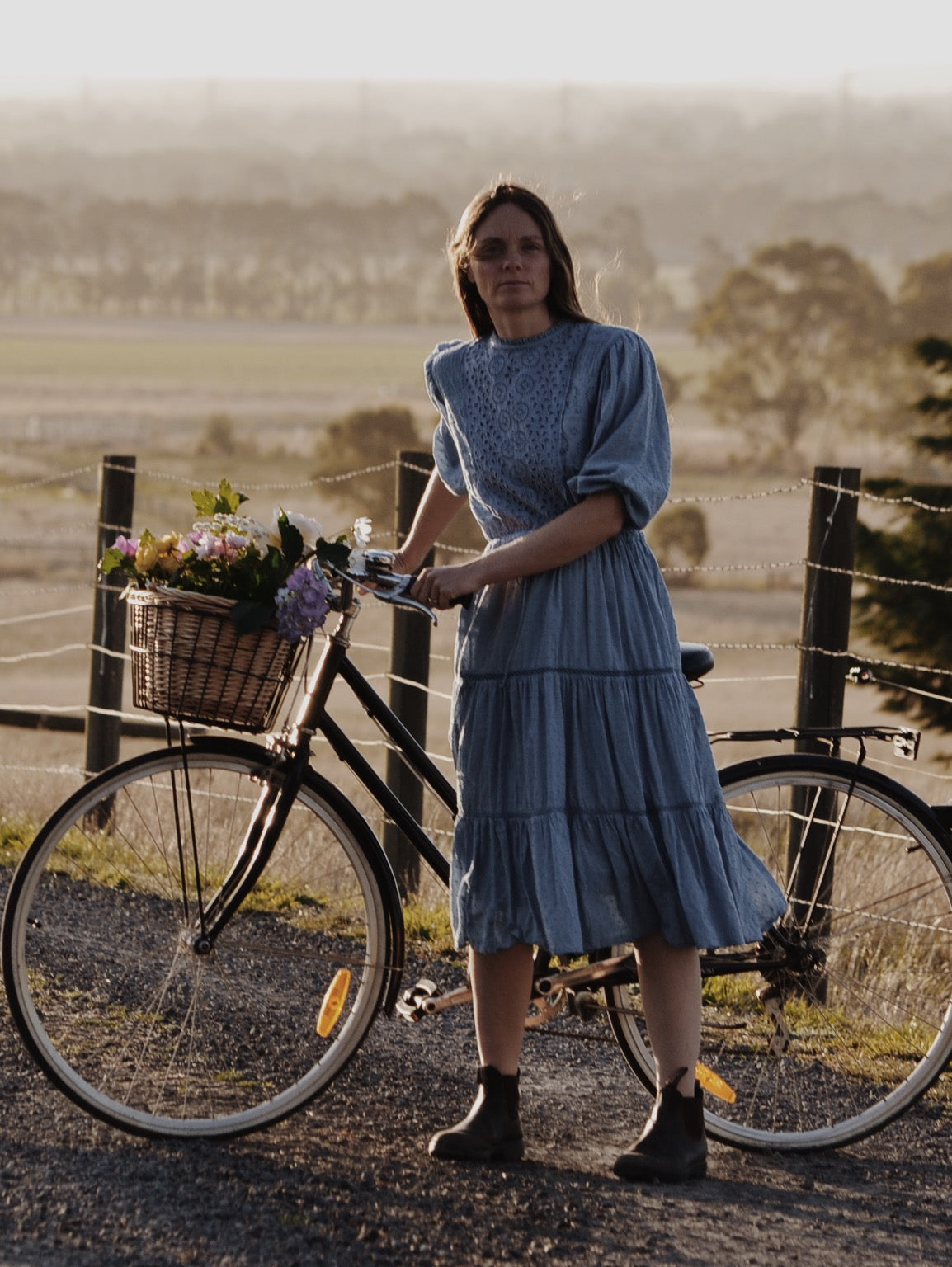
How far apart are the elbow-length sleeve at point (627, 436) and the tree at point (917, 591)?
924 centimetres

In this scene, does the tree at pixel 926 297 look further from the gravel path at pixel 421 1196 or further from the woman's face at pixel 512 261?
the woman's face at pixel 512 261

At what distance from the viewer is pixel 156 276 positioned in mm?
79812

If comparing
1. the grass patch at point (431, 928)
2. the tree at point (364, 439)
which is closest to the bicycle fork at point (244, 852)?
the grass patch at point (431, 928)

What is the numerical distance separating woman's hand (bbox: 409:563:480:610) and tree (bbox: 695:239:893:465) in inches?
2176

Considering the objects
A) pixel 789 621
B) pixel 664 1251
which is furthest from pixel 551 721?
pixel 789 621

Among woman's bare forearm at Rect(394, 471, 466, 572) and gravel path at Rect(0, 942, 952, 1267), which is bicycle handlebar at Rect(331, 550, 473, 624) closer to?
woman's bare forearm at Rect(394, 471, 466, 572)

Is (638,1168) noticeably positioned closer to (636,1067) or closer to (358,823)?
(636,1067)

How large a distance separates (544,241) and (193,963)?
5.00 feet

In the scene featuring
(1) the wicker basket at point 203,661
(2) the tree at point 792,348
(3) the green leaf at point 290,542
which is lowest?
(1) the wicker basket at point 203,661

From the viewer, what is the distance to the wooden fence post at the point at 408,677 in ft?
18.3

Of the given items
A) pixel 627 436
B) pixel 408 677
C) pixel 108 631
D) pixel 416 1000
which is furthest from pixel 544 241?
pixel 108 631

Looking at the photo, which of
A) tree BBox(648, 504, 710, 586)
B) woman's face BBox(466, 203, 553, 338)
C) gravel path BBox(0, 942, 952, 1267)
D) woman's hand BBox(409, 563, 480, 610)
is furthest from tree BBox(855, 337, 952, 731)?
tree BBox(648, 504, 710, 586)

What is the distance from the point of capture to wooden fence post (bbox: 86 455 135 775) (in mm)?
6426

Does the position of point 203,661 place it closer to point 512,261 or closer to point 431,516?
point 431,516
